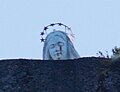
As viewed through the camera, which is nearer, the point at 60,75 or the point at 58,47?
the point at 60,75

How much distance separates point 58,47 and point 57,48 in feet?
0.26

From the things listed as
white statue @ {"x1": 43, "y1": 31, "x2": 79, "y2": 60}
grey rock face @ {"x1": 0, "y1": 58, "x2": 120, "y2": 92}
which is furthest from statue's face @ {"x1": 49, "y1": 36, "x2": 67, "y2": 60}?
grey rock face @ {"x1": 0, "y1": 58, "x2": 120, "y2": 92}

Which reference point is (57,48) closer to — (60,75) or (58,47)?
(58,47)

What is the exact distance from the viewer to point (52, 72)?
20.1 meters

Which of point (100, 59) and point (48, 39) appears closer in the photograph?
point (100, 59)

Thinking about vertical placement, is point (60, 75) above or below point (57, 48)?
below

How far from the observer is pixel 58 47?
2970cm

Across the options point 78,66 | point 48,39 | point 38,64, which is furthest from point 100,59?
point 48,39

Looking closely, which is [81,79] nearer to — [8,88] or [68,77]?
[68,77]

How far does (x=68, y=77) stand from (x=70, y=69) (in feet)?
1.30

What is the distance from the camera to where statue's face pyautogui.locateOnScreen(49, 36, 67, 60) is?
29.6 m

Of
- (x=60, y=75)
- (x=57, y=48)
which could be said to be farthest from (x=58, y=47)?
(x=60, y=75)

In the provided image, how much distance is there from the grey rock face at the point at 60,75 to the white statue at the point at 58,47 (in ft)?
30.0

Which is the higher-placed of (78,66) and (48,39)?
(48,39)
